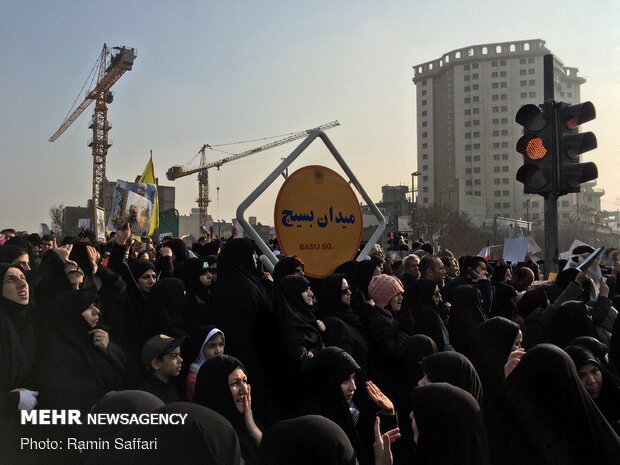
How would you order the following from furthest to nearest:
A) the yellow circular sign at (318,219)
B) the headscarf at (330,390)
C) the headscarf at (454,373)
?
the yellow circular sign at (318,219) < the headscarf at (330,390) < the headscarf at (454,373)

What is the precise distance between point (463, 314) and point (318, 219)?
1445 millimetres

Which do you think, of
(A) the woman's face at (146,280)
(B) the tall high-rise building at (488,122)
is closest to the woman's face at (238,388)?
(A) the woman's face at (146,280)

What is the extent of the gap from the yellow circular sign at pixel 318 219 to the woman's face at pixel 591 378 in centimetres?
240

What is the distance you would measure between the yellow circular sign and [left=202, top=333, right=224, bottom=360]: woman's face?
1569 mm

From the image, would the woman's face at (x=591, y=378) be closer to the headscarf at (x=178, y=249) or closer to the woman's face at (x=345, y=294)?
the woman's face at (x=345, y=294)

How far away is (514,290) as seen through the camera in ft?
21.2

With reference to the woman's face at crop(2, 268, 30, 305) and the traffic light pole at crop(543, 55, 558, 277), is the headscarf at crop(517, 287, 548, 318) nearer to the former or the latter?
the traffic light pole at crop(543, 55, 558, 277)

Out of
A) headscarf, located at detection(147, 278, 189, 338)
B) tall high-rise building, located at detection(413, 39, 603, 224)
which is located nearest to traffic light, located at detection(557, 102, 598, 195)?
headscarf, located at detection(147, 278, 189, 338)

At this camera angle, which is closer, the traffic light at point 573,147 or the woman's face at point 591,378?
the woman's face at point 591,378

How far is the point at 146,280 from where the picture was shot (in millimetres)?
5656

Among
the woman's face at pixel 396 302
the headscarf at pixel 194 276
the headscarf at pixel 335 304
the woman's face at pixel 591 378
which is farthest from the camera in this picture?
the headscarf at pixel 194 276

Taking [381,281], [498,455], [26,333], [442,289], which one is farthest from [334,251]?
[498,455]

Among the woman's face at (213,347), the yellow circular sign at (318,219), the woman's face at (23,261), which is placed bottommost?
the woman's face at (213,347)

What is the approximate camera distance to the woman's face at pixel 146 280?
18.4 feet
